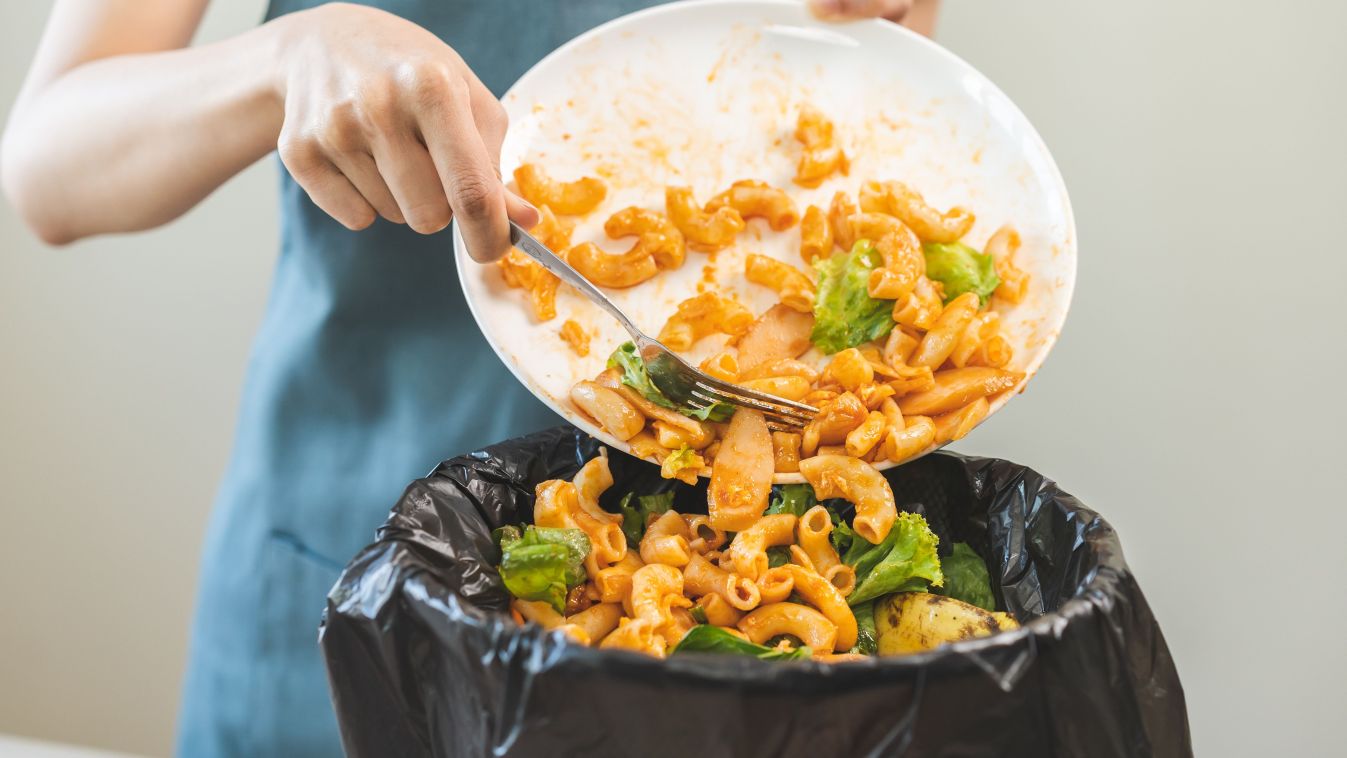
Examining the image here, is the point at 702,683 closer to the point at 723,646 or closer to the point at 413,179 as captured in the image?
the point at 723,646

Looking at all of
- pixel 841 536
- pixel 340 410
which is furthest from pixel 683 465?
pixel 340 410

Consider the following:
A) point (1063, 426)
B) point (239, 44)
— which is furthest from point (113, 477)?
point (1063, 426)

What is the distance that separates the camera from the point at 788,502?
1072mm

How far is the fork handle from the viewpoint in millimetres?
956

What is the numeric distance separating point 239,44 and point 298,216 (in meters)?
0.27

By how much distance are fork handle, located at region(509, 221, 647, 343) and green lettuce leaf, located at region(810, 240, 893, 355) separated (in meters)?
0.21

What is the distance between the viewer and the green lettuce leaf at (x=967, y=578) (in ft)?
3.37

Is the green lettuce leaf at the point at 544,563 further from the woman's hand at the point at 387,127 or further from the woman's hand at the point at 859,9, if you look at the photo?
the woman's hand at the point at 859,9

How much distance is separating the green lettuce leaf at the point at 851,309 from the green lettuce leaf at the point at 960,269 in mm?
64

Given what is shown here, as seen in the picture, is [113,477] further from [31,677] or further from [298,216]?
[298,216]

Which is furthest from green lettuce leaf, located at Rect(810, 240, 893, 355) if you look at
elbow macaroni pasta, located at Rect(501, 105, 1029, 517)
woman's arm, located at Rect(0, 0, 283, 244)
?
woman's arm, located at Rect(0, 0, 283, 244)

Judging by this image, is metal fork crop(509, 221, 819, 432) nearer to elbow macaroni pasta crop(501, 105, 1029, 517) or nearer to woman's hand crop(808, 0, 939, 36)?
elbow macaroni pasta crop(501, 105, 1029, 517)

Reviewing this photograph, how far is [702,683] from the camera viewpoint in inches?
25.2

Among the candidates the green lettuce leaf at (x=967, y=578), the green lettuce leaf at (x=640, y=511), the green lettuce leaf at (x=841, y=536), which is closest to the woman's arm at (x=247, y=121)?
the green lettuce leaf at (x=640, y=511)
